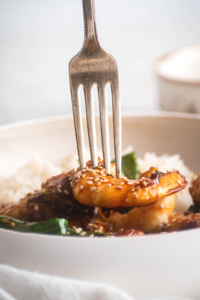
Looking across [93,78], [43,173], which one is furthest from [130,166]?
[93,78]

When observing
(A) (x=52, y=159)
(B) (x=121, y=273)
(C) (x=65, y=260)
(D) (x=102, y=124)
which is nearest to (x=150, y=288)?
(B) (x=121, y=273)

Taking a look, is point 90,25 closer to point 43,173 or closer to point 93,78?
point 93,78

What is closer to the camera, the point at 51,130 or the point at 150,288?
the point at 150,288

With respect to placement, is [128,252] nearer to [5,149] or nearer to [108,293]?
[108,293]

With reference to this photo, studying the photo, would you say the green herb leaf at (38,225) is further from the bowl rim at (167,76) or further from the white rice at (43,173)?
the bowl rim at (167,76)

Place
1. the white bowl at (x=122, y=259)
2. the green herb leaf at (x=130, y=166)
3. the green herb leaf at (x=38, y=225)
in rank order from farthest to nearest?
the green herb leaf at (x=130, y=166) → the green herb leaf at (x=38, y=225) → the white bowl at (x=122, y=259)

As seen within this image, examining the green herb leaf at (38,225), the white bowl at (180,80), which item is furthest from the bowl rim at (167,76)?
the green herb leaf at (38,225)
